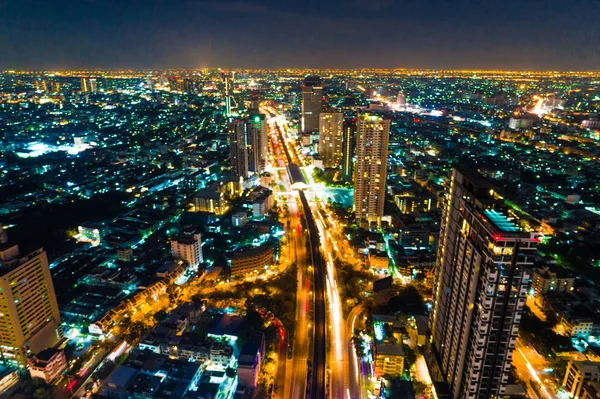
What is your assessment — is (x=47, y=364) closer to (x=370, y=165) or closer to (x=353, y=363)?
(x=353, y=363)

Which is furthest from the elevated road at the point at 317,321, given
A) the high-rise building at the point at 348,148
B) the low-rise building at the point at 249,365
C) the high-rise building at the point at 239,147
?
the high-rise building at the point at 239,147

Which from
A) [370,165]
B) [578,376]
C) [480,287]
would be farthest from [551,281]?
[370,165]

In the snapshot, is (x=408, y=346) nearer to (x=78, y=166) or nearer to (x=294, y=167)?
(x=294, y=167)

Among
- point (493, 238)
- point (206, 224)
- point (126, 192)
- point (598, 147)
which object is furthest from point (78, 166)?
point (598, 147)

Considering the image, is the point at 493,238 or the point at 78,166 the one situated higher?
the point at 493,238

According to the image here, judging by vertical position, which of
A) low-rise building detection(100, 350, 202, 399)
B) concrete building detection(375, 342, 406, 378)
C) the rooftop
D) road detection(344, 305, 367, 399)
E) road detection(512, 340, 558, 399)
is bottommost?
road detection(344, 305, 367, 399)

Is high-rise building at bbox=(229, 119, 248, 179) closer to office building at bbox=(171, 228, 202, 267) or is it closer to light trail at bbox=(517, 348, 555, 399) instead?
office building at bbox=(171, 228, 202, 267)

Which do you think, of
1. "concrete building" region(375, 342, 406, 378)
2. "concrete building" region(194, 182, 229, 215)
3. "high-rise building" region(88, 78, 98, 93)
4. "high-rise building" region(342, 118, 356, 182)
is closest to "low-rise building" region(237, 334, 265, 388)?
"concrete building" region(375, 342, 406, 378)
